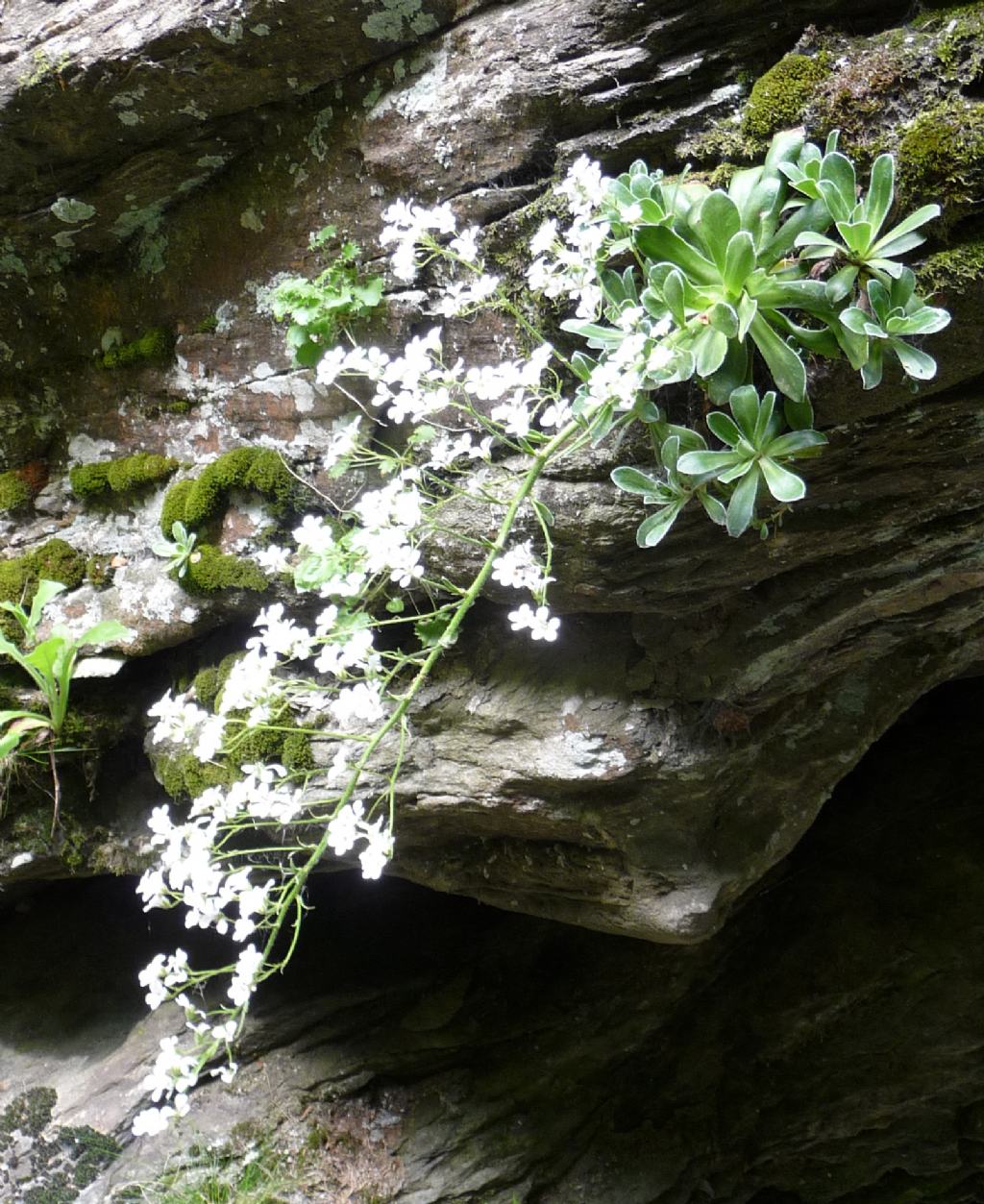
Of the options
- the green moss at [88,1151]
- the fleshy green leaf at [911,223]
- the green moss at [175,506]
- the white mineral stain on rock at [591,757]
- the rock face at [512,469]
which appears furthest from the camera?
the green moss at [88,1151]

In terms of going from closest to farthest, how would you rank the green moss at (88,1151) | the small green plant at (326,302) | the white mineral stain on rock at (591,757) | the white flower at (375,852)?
the white flower at (375,852) → the small green plant at (326,302) → the white mineral stain on rock at (591,757) → the green moss at (88,1151)

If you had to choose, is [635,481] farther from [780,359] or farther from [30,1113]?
[30,1113]

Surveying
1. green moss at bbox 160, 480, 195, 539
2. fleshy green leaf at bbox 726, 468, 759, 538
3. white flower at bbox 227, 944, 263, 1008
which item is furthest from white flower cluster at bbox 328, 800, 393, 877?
green moss at bbox 160, 480, 195, 539

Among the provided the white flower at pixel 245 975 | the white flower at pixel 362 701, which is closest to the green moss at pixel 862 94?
the white flower at pixel 362 701

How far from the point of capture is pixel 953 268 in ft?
5.23

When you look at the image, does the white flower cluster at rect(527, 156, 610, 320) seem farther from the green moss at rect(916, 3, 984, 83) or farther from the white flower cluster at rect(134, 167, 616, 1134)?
the green moss at rect(916, 3, 984, 83)

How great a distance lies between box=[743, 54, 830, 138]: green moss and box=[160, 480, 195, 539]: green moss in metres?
1.88

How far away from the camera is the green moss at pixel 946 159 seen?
1.54 meters

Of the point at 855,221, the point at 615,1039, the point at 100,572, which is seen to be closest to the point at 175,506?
the point at 100,572

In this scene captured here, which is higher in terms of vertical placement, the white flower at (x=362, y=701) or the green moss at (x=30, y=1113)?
the white flower at (x=362, y=701)

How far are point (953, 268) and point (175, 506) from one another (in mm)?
2212

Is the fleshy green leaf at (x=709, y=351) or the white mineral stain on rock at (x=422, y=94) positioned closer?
the fleshy green leaf at (x=709, y=351)

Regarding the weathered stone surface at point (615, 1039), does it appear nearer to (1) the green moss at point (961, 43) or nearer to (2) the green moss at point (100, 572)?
(2) the green moss at point (100, 572)

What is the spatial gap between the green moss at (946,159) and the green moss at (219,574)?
197 centimetres
